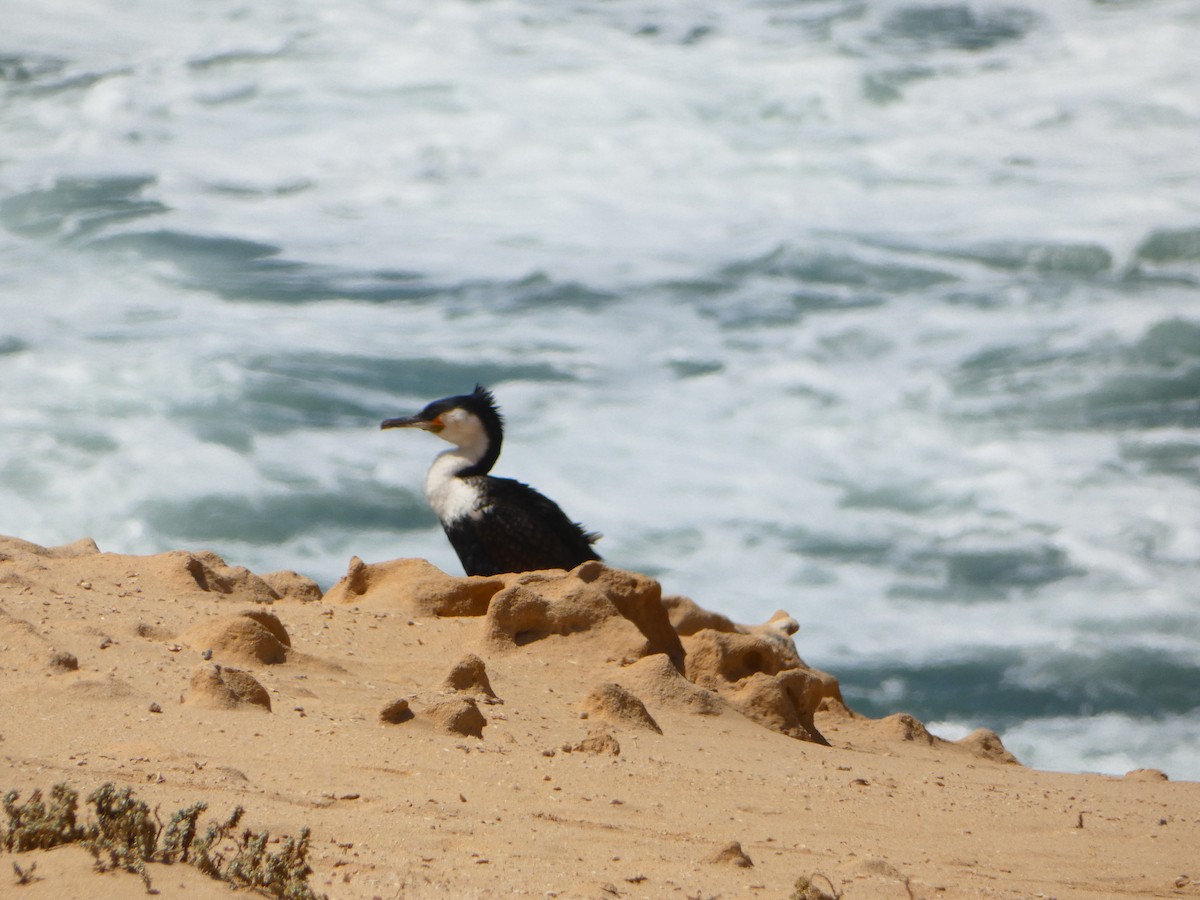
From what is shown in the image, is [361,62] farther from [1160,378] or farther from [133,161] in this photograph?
[1160,378]

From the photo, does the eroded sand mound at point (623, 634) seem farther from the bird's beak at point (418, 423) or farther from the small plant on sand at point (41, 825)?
the bird's beak at point (418, 423)

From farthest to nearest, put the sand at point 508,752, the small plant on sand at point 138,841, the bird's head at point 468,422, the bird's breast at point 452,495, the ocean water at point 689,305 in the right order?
the ocean water at point 689,305 → the bird's head at point 468,422 → the bird's breast at point 452,495 → the sand at point 508,752 → the small plant on sand at point 138,841

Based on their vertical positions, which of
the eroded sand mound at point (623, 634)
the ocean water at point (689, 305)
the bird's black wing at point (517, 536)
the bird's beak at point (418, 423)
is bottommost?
the ocean water at point (689, 305)

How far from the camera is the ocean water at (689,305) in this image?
49.2ft

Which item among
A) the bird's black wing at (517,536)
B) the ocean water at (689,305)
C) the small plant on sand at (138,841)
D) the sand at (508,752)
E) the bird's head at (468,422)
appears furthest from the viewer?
the ocean water at (689,305)

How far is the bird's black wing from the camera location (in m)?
9.42

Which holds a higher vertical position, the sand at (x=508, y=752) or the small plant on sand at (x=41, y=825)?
the small plant on sand at (x=41, y=825)

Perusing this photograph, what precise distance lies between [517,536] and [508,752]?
179 inches

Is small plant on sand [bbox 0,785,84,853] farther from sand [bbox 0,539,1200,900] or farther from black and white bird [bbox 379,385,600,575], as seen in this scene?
black and white bird [bbox 379,385,600,575]

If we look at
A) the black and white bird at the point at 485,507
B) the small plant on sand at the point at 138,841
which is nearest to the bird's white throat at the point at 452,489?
the black and white bird at the point at 485,507

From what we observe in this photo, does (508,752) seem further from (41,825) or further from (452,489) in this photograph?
(452,489)

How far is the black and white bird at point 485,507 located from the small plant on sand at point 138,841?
588 cm

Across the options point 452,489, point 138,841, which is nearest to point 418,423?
point 452,489

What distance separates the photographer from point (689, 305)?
20.5 metres
